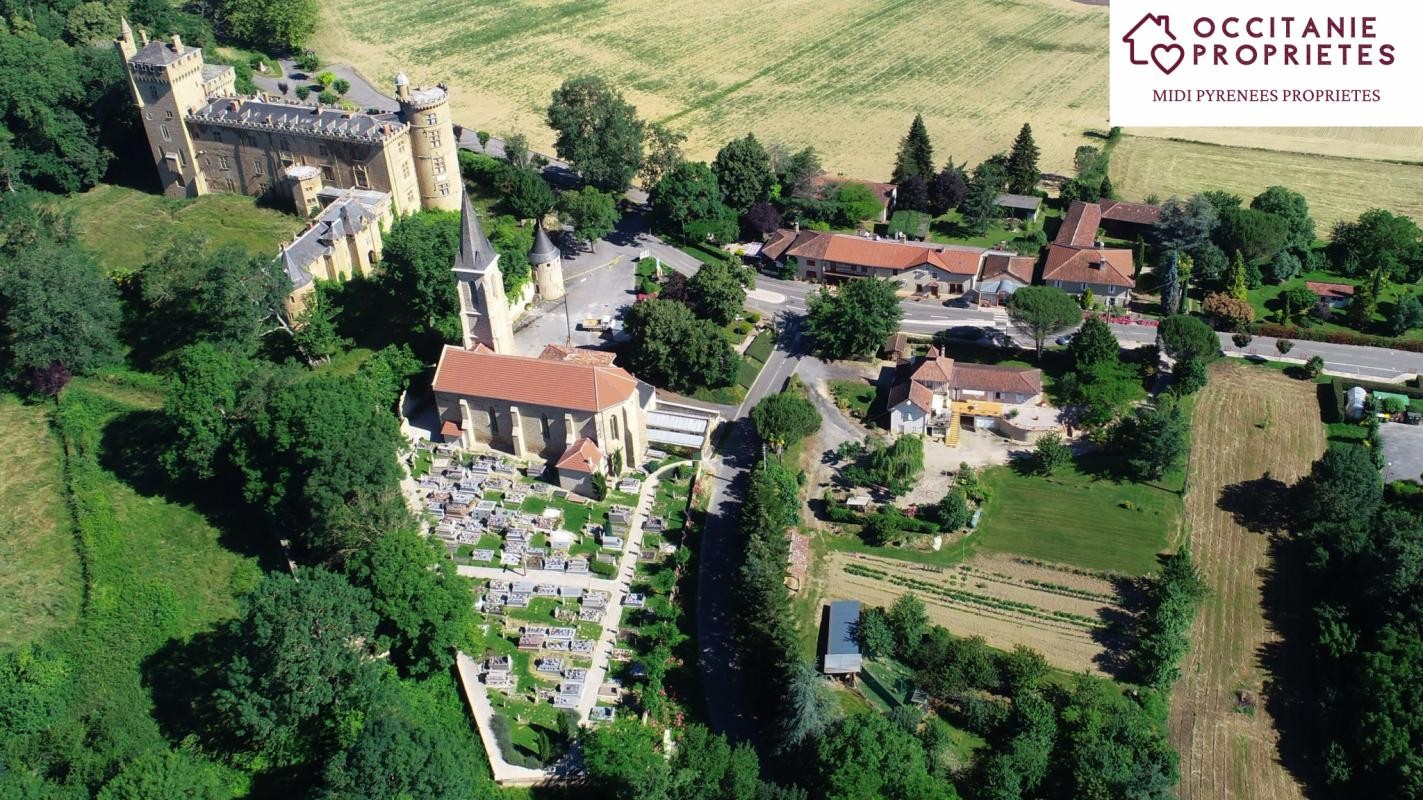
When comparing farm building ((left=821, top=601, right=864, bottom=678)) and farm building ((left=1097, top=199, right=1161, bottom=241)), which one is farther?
farm building ((left=1097, top=199, right=1161, bottom=241))

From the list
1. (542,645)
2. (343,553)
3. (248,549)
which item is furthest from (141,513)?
(542,645)

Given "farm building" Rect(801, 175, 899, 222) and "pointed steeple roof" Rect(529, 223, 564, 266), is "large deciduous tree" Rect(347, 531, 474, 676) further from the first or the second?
"farm building" Rect(801, 175, 899, 222)

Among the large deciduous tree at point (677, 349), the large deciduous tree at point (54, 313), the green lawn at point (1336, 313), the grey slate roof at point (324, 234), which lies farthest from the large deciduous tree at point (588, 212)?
the green lawn at point (1336, 313)

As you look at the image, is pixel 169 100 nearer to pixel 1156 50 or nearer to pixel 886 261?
pixel 886 261

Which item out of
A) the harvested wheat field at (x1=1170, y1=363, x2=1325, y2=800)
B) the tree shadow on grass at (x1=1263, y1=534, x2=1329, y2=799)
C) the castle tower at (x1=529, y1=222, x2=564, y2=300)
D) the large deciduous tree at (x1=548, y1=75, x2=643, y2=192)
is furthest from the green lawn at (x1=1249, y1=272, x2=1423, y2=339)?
the castle tower at (x1=529, y1=222, x2=564, y2=300)

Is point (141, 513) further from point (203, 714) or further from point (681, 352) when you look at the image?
point (681, 352)

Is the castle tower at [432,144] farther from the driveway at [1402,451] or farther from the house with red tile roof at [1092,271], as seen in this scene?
the driveway at [1402,451]
